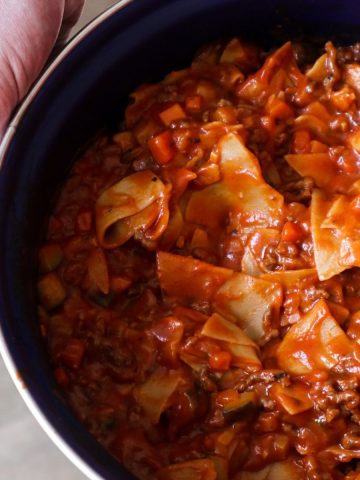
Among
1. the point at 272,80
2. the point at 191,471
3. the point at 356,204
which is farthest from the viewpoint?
the point at 272,80

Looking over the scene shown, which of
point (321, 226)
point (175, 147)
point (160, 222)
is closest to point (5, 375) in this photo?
point (160, 222)

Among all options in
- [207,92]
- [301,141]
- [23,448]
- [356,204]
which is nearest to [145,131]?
[207,92]

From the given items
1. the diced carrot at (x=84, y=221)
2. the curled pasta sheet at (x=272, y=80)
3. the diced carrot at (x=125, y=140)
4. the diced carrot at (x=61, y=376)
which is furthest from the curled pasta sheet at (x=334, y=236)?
the diced carrot at (x=61, y=376)

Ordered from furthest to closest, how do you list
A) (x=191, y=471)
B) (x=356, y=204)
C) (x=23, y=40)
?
(x=356, y=204) < (x=23, y=40) < (x=191, y=471)

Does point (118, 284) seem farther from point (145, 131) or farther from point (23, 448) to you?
point (23, 448)

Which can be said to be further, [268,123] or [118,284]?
[268,123]

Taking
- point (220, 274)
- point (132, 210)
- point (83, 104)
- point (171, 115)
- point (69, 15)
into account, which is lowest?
point (220, 274)

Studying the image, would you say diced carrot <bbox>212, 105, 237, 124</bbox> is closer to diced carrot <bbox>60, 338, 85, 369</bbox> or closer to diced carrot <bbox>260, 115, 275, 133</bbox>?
diced carrot <bbox>260, 115, 275, 133</bbox>
